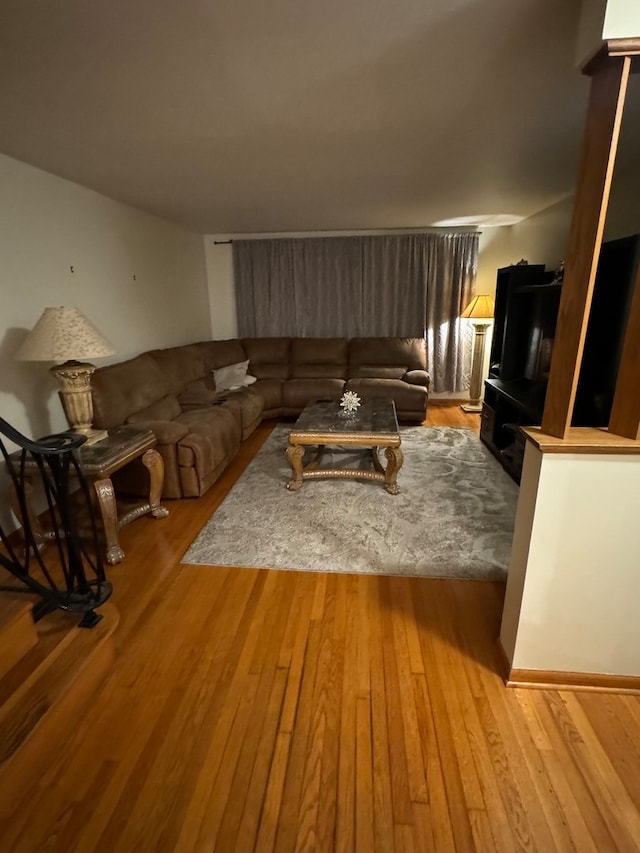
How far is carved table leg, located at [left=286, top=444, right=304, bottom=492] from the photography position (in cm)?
308

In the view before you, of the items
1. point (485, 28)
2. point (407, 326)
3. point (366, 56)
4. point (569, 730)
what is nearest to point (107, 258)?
point (366, 56)

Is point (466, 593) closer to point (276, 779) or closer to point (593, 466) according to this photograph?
point (593, 466)

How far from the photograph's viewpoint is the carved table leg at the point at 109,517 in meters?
2.24

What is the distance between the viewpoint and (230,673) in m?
1.62

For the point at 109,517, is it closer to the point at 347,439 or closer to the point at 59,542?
the point at 59,542

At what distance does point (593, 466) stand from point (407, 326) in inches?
168

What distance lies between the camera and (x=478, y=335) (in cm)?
495

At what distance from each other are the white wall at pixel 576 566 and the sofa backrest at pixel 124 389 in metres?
2.71

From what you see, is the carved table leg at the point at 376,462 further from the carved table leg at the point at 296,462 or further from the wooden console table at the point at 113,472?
the wooden console table at the point at 113,472

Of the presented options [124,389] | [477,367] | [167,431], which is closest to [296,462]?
[167,431]

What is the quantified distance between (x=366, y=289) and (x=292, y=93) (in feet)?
12.0

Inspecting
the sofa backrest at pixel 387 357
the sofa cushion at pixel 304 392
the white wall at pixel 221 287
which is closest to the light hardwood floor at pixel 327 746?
the sofa cushion at pixel 304 392

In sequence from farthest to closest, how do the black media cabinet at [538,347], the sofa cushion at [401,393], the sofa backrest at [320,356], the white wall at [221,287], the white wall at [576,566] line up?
1. the white wall at [221,287]
2. the sofa backrest at [320,356]
3. the sofa cushion at [401,393]
4. the black media cabinet at [538,347]
5. the white wall at [576,566]

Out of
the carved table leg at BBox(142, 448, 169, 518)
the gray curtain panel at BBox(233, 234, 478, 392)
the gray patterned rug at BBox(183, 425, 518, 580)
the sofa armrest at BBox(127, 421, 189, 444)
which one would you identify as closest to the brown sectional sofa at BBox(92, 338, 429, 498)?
the sofa armrest at BBox(127, 421, 189, 444)
